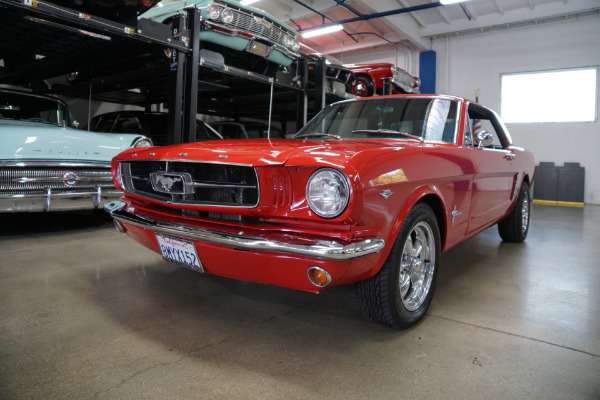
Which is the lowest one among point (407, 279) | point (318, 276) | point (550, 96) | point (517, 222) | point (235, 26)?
point (407, 279)

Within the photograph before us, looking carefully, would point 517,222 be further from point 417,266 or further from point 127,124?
point 127,124

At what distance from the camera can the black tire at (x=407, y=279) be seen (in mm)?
1822

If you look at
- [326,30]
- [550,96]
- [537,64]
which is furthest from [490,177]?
[537,64]

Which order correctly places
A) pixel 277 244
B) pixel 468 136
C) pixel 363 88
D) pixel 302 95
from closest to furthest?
1. pixel 277 244
2. pixel 468 136
3. pixel 302 95
4. pixel 363 88

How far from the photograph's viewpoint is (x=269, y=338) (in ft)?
6.11

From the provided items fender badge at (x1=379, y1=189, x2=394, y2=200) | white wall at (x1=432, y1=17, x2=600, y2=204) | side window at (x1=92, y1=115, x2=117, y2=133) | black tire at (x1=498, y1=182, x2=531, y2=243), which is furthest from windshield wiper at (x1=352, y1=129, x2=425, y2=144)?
white wall at (x1=432, y1=17, x2=600, y2=204)

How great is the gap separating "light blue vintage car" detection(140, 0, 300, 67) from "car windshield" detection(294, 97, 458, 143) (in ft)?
6.78

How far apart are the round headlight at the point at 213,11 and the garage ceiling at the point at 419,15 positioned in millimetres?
6018

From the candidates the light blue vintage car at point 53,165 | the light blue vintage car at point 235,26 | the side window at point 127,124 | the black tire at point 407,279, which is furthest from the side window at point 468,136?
the side window at point 127,124

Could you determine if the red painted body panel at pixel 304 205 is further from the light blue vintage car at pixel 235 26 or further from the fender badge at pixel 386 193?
the light blue vintage car at pixel 235 26

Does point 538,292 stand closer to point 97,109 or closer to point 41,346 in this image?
point 41,346

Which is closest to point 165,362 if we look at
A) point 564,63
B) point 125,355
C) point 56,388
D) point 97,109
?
point 125,355

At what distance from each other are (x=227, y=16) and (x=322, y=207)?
3.49m

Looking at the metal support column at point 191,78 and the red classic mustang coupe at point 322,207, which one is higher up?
the metal support column at point 191,78
